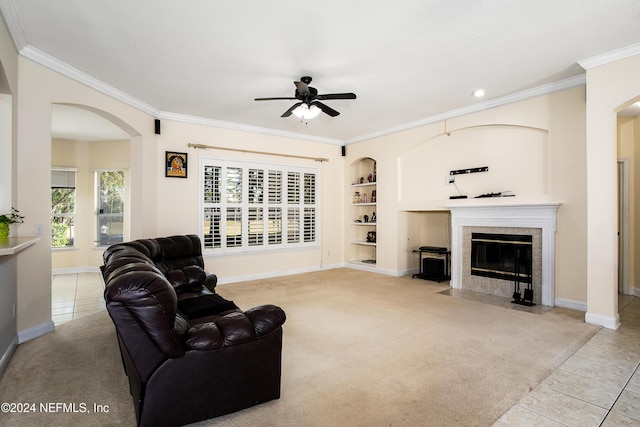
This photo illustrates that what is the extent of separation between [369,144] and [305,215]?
208 cm

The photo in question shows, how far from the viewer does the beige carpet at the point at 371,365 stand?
6.72 ft

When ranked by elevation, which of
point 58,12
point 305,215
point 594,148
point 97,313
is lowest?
point 97,313

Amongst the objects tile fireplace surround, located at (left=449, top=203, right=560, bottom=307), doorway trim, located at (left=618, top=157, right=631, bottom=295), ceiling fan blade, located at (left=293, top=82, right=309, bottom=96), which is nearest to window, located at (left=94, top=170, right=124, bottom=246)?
ceiling fan blade, located at (left=293, top=82, right=309, bottom=96)

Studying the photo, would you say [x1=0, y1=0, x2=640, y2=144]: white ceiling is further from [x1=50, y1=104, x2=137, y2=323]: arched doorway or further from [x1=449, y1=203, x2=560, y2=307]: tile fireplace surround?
[x1=50, y1=104, x2=137, y2=323]: arched doorway

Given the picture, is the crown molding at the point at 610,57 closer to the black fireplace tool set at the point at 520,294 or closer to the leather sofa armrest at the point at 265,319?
the black fireplace tool set at the point at 520,294

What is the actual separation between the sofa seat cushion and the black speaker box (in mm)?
4320

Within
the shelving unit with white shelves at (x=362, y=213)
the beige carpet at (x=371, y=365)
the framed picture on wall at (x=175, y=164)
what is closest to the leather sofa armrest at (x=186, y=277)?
the beige carpet at (x=371, y=365)

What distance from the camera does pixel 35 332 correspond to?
10.8ft

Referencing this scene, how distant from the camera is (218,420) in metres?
1.97

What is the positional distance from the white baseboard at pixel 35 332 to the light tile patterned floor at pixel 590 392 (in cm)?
424

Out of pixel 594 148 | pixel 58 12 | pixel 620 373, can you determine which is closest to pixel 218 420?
pixel 620 373

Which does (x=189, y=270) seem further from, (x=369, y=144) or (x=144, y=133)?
(x=369, y=144)

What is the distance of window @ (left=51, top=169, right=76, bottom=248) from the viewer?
7.09m

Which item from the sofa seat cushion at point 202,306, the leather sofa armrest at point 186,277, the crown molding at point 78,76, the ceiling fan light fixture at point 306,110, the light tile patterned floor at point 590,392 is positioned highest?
the crown molding at point 78,76
